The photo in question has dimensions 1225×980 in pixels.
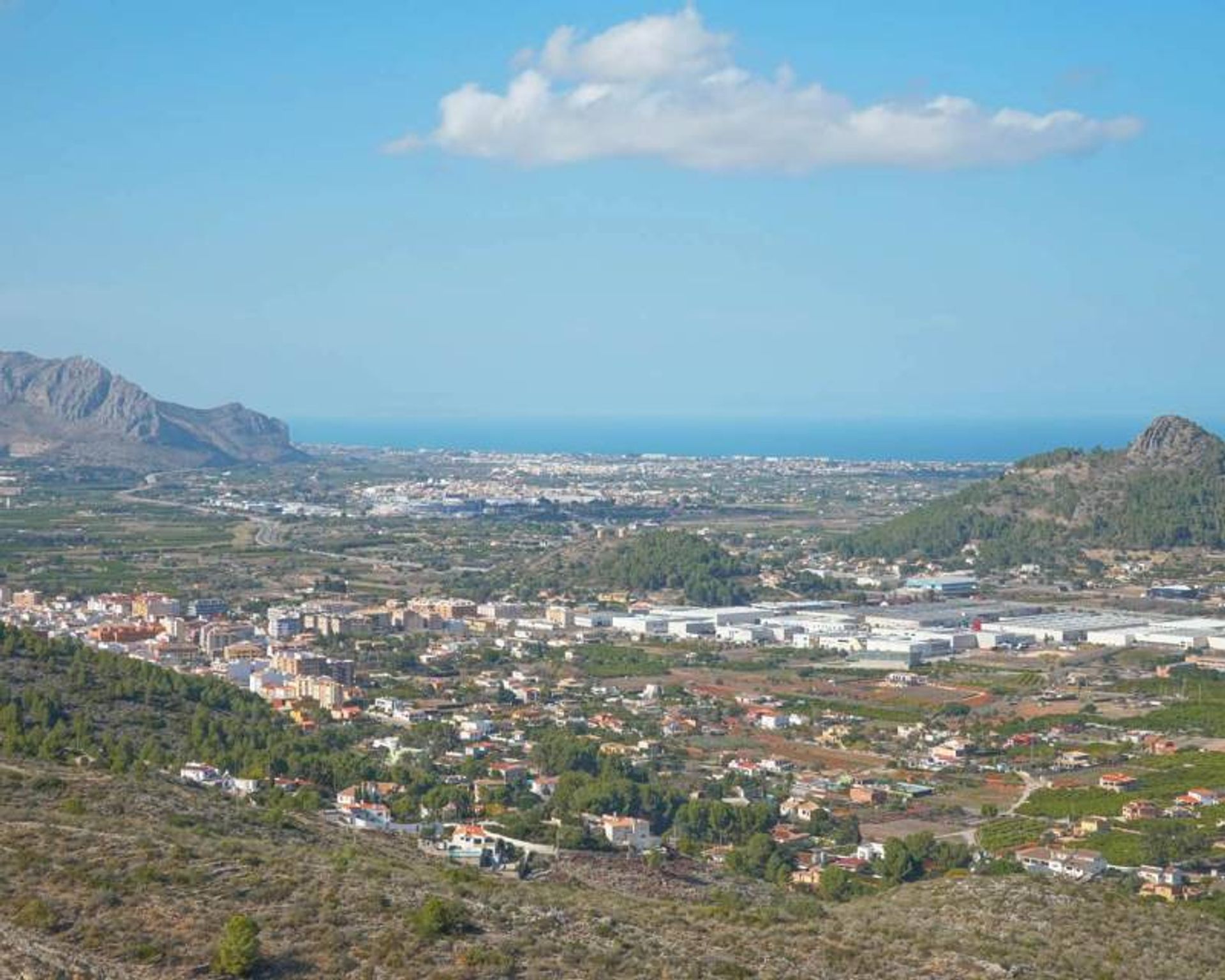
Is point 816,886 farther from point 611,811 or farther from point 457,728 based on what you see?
point 457,728

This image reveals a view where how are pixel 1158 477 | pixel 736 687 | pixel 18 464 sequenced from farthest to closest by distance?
1. pixel 18 464
2. pixel 1158 477
3. pixel 736 687

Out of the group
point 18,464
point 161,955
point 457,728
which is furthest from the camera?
point 18,464

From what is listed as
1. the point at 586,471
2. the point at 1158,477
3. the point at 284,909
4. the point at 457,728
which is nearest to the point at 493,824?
the point at 284,909

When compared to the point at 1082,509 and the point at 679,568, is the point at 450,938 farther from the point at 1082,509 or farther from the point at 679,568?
the point at 1082,509

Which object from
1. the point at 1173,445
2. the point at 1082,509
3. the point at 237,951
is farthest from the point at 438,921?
the point at 1173,445

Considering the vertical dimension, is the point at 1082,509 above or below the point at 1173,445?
below

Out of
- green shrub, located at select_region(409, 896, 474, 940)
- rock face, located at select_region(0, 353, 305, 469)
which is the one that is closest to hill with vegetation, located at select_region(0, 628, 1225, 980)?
green shrub, located at select_region(409, 896, 474, 940)
